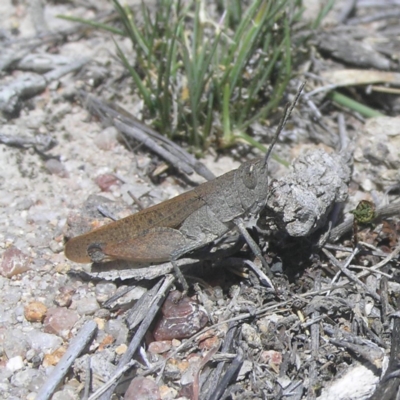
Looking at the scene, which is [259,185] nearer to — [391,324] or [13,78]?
[391,324]

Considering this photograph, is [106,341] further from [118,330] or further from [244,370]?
[244,370]

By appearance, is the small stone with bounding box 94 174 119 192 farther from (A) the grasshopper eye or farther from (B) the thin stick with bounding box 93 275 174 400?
(A) the grasshopper eye

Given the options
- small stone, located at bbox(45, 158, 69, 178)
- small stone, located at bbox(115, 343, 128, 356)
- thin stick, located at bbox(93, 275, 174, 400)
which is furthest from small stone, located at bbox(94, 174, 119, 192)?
small stone, located at bbox(115, 343, 128, 356)

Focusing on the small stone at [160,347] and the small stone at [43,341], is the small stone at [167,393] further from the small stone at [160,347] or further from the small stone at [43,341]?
the small stone at [43,341]

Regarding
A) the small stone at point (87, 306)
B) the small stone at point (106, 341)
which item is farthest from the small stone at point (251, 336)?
the small stone at point (87, 306)

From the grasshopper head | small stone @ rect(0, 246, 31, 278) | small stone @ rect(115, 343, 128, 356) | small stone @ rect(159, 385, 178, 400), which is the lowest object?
small stone @ rect(159, 385, 178, 400)

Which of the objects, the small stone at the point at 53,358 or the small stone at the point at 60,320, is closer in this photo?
the small stone at the point at 53,358

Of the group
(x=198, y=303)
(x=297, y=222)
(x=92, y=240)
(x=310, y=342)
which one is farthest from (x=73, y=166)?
(x=310, y=342)
